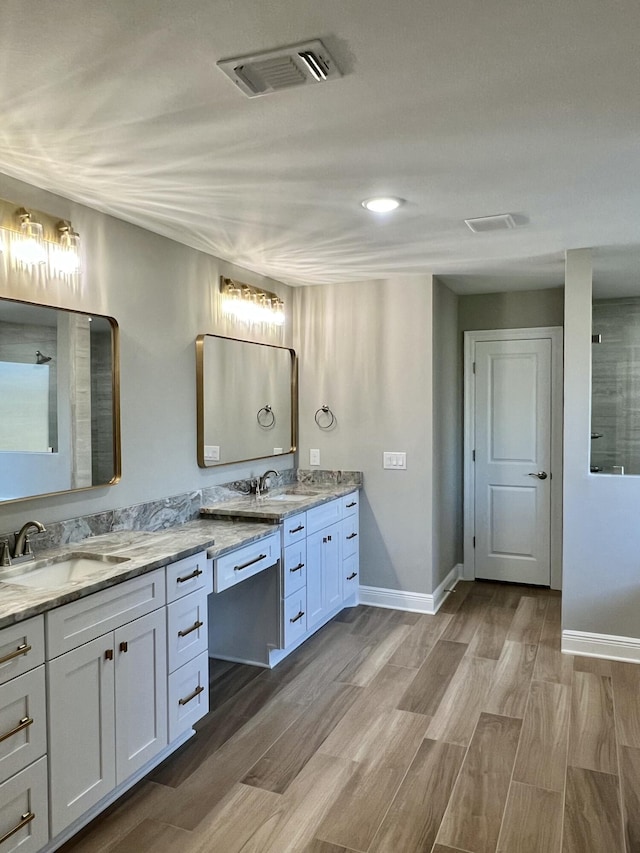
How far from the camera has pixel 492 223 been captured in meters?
2.98

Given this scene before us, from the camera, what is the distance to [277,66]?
1.60 metres

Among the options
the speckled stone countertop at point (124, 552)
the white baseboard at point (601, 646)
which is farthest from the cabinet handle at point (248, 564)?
the white baseboard at point (601, 646)

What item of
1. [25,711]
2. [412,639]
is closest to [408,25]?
[25,711]

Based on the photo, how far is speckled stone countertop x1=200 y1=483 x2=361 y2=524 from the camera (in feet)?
11.0

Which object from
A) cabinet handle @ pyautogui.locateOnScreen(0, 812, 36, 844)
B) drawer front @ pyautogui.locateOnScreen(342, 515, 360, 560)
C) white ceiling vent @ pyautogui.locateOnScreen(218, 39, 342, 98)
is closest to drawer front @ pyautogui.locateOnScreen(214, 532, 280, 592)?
drawer front @ pyautogui.locateOnScreen(342, 515, 360, 560)

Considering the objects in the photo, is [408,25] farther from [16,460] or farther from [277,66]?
[16,460]

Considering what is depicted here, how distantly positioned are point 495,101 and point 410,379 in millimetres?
2542

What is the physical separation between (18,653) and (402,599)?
298 cm

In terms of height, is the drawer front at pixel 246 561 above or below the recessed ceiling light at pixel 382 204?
below

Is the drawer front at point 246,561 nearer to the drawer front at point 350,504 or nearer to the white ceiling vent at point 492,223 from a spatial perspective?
the drawer front at point 350,504

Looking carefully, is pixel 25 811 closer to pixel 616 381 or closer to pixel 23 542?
pixel 23 542

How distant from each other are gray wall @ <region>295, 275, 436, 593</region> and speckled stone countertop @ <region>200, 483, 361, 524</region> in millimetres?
281

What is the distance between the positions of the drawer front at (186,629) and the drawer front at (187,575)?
3cm

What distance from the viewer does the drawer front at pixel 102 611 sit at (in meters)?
1.92
